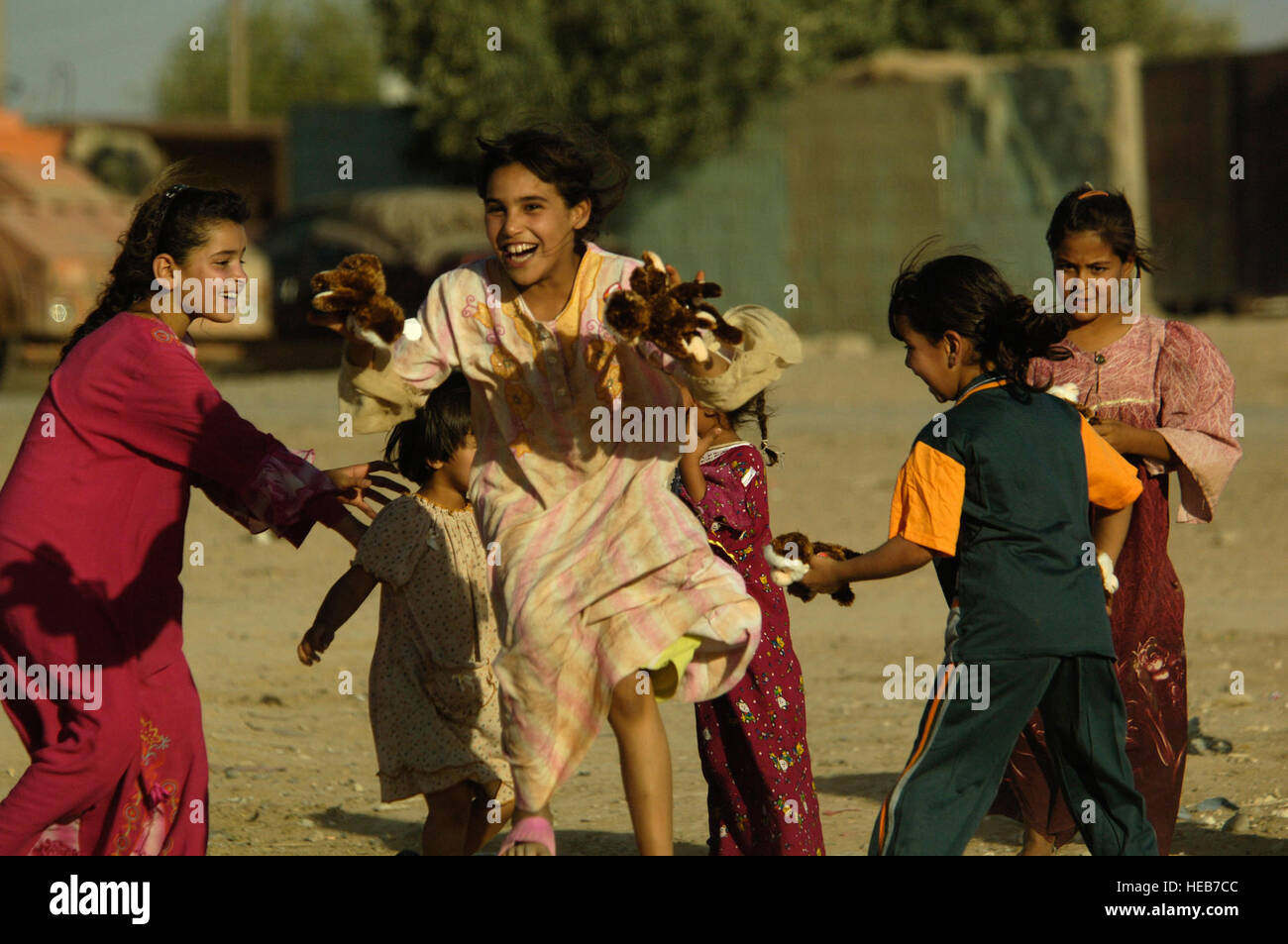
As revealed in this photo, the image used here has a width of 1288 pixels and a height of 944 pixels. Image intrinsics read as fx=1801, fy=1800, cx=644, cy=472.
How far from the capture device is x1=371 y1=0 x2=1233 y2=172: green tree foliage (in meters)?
20.8

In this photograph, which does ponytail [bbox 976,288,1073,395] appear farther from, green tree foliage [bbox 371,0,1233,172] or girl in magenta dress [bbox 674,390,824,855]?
green tree foliage [bbox 371,0,1233,172]

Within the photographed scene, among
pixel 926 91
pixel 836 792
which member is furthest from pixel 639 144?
pixel 836 792

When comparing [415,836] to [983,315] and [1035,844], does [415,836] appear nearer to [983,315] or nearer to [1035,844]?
[1035,844]

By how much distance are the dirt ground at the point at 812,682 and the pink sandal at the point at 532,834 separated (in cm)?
130

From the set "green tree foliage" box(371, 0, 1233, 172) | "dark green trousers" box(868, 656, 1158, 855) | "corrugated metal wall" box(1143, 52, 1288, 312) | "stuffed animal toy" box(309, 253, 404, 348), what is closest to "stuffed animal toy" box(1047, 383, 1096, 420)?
"dark green trousers" box(868, 656, 1158, 855)

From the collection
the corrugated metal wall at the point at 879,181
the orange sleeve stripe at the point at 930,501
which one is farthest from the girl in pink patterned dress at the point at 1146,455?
the corrugated metal wall at the point at 879,181

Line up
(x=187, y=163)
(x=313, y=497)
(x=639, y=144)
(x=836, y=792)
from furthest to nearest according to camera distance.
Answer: (x=639, y=144) → (x=836, y=792) → (x=187, y=163) → (x=313, y=497)

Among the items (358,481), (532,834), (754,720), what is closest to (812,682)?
(754,720)

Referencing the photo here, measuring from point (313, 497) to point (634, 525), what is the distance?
0.69 meters

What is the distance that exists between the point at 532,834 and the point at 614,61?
18.4 metres

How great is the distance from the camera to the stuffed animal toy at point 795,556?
354 centimetres

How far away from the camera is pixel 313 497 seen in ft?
12.5

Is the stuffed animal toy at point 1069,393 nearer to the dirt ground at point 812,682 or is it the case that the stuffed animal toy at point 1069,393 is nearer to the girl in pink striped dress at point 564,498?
the girl in pink striped dress at point 564,498
